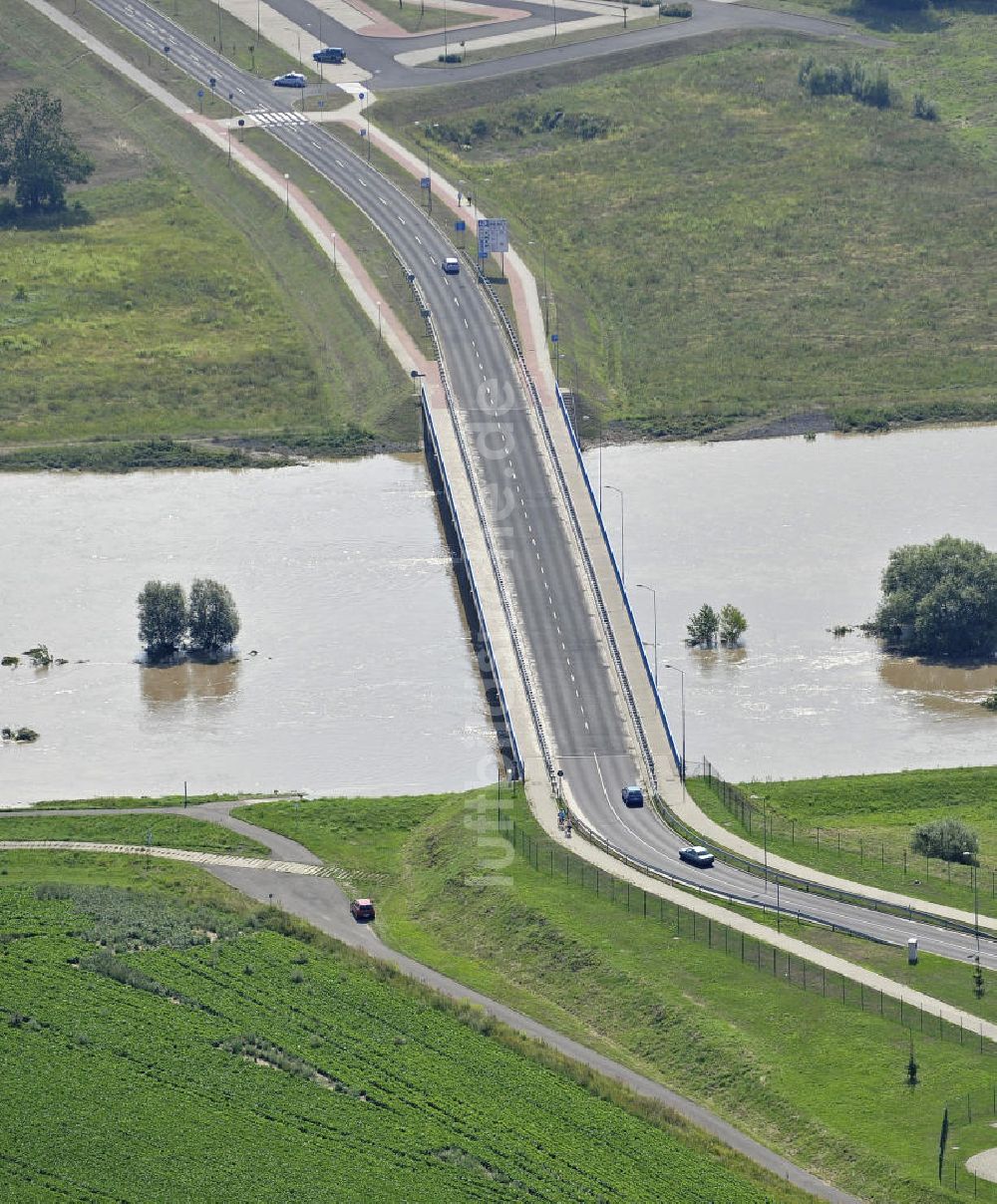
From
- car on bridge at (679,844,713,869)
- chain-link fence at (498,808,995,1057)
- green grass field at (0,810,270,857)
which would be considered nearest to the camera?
chain-link fence at (498,808,995,1057)

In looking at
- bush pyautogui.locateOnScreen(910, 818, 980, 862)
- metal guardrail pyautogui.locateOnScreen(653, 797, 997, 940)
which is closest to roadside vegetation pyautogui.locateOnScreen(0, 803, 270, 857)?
metal guardrail pyautogui.locateOnScreen(653, 797, 997, 940)

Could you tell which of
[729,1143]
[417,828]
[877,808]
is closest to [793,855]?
[877,808]

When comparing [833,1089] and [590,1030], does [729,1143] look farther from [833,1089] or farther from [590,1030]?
[590,1030]

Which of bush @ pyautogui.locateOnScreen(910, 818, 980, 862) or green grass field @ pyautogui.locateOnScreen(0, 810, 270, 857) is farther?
green grass field @ pyautogui.locateOnScreen(0, 810, 270, 857)

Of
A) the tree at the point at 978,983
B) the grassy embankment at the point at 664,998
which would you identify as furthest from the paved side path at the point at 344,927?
the tree at the point at 978,983

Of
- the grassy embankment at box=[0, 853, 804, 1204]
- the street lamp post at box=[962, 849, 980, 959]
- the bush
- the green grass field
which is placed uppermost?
the green grass field

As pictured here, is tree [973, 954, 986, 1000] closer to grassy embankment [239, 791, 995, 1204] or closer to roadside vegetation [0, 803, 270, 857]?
grassy embankment [239, 791, 995, 1204]

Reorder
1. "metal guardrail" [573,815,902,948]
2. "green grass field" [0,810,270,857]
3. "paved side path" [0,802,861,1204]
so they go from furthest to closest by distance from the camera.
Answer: "green grass field" [0,810,270,857]
"metal guardrail" [573,815,902,948]
"paved side path" [0,802,861,1204]

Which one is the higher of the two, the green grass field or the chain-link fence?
the green grass field
